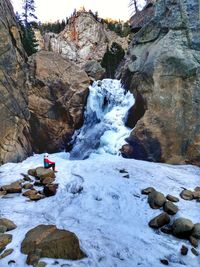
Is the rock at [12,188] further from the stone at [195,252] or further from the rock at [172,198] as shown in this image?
the stone at [195,252]

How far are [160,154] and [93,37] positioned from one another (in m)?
57.8

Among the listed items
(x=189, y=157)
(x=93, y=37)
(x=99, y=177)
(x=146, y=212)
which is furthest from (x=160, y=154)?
(x=93, y=37)

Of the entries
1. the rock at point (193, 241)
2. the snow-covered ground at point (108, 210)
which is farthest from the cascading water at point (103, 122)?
the rock at point (193, 241)

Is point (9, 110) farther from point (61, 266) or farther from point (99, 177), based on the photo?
point (61, 266)

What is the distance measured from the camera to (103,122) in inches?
1152

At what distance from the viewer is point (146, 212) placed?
51.1 ft

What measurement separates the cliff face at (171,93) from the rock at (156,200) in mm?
7115

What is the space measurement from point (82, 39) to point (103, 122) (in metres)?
51.6

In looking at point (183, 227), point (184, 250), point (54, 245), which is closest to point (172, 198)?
point (183, 227)

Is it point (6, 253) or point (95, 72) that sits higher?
point (95, 72)

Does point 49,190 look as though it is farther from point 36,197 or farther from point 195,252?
point 195,252

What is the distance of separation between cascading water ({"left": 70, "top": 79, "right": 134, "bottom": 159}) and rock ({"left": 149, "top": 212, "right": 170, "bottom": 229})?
10543mm

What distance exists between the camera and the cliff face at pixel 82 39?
74.4m

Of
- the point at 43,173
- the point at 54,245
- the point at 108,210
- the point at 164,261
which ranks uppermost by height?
the point at 43,173
